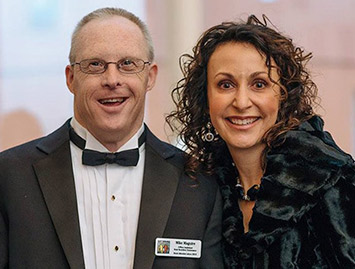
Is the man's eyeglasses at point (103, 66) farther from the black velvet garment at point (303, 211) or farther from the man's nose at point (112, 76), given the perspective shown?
the black velvet garment at point (303, 211)

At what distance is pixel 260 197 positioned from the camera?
2.53 meters

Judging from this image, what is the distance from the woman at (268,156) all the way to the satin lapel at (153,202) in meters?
0.11

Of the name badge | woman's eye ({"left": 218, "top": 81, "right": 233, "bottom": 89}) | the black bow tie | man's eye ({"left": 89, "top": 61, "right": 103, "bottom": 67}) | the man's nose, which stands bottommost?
the name badge

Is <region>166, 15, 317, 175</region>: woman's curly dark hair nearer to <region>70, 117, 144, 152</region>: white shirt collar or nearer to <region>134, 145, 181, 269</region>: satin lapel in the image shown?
<region>134, 145, 181, 269</region>: satin lapel

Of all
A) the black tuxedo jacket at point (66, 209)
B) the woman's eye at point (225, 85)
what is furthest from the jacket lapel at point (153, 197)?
the woman's eye at point (225, 85)

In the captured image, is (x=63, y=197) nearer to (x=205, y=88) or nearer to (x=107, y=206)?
(x=107, y=206)

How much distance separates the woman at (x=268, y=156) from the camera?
2428 millimetres

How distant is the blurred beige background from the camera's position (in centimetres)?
437

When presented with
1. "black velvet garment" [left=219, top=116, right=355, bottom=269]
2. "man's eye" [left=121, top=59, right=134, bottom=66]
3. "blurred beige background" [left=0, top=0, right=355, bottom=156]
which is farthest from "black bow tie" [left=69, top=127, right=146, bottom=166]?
"blurred beige background" [left=0, top=0, right=355, bottom=156]

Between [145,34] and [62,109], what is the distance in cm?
183

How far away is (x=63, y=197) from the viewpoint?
246cm

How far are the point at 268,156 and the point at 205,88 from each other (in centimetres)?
38

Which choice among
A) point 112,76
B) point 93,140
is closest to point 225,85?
point 112,76

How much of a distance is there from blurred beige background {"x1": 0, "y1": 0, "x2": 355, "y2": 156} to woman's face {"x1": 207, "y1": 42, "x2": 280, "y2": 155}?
1571mm
